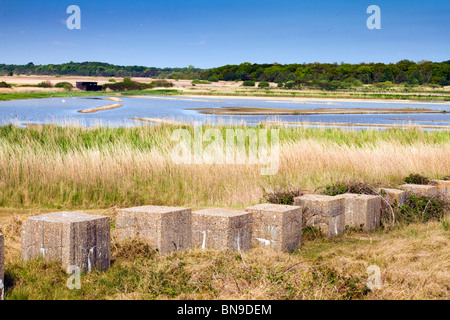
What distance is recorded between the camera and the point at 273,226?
23.9 ft

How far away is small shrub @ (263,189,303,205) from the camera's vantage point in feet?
30.4

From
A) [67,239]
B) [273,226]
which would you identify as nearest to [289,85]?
[273,226]

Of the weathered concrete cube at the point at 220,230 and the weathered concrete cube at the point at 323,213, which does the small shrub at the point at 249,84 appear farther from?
the weathered concrete cube at the point at 220,230

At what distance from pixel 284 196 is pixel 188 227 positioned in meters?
3.00

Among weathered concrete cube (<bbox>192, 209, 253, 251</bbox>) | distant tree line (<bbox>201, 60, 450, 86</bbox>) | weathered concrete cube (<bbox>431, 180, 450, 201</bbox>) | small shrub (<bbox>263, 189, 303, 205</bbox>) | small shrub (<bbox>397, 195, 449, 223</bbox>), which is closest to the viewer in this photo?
weathered concrete cube (<bbox>192, 209, 253, 251</bbox>)

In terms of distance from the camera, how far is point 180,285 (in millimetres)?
5602

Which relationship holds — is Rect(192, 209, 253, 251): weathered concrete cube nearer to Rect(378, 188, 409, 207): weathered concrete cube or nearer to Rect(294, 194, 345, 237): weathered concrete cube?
Rect(294, 194, 345, 237): weathered concrete cube

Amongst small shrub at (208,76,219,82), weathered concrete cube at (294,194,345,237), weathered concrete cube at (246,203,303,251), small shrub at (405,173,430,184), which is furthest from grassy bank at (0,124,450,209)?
small shrub at (208,76,219,82)

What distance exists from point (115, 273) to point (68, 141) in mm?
12910

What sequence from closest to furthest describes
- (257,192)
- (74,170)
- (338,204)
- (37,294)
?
(37,294) → (338,204) → (257,192) → (74,170)

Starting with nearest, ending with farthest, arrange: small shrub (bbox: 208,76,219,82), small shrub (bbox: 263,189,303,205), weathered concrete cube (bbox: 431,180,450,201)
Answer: small shrub (bbox: 263,189,303,205), weathered concrete cube (bbox: 431,180,450,201), small shrub (bbox: 208,76,219,82)

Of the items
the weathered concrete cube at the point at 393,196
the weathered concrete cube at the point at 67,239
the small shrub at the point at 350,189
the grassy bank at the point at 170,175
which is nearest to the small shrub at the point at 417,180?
the grassy bank at the point at 170,175

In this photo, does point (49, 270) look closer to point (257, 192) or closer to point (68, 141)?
point (257, 192)
